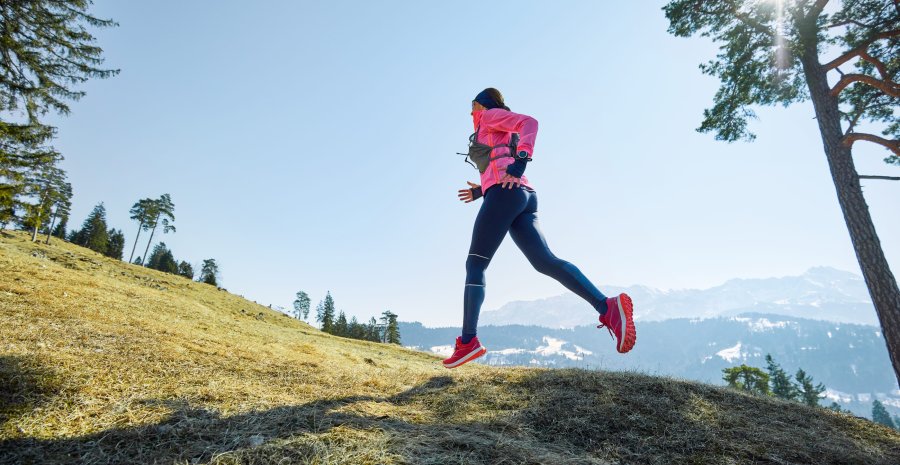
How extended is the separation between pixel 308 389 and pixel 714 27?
43.1ft

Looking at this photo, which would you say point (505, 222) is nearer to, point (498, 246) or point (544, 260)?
point (498, 246)

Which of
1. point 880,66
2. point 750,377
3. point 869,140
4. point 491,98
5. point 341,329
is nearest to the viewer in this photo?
point 491,98

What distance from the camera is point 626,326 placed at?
406 centimetres

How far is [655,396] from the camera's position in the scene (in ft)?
14.6

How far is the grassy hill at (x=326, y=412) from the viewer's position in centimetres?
231

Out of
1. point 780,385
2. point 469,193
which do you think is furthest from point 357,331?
point 469,193

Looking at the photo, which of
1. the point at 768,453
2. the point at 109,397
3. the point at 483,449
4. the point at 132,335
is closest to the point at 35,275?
the point at 132,335

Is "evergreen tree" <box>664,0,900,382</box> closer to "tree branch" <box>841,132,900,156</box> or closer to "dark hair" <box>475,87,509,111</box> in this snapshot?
"tree branch" <box>841,132,900,156</box>

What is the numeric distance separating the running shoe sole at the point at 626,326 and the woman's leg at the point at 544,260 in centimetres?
19

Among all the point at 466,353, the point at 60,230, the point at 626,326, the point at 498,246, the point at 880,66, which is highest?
the point at 60,230

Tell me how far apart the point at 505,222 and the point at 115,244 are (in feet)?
313

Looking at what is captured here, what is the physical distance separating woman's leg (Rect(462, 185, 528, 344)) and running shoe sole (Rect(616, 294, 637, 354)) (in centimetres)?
144

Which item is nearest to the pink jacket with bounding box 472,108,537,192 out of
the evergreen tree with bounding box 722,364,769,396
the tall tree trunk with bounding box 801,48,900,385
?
the tall tree trunk with bounding box 801,48,900,385

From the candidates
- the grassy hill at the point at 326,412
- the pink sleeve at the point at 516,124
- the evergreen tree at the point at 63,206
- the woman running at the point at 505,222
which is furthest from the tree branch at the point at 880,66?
the evergreen tree at the point at 63,206
